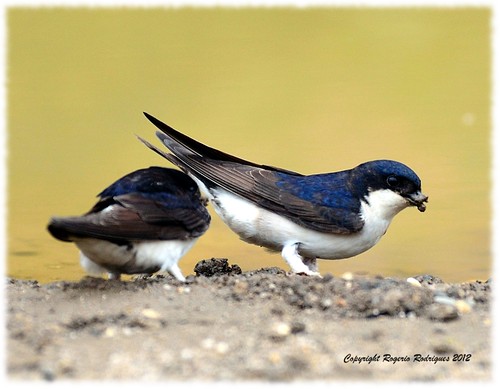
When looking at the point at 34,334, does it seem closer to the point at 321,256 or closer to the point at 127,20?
the point at 321,256

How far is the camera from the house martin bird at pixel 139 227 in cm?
624

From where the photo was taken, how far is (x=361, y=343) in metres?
5.46

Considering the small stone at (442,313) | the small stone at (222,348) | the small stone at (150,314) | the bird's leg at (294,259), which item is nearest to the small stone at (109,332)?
the small stone at (150,314)

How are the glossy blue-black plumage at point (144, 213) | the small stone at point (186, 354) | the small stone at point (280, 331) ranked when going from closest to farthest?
the small stone at point (186, 354) → the small stone at point (280, 331) → the glossy blue-black plumage at point (144, 213)

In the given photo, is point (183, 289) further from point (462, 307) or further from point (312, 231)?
point (462, 307)

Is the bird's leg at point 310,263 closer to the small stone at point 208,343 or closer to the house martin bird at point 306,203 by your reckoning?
the house martin bird at point 306,203

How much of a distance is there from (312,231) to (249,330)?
2051 mm

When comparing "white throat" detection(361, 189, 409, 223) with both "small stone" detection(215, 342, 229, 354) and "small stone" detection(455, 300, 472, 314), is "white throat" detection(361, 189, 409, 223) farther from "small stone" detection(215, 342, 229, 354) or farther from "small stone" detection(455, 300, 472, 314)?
"small stone" detection(215, 342, 229, 354)

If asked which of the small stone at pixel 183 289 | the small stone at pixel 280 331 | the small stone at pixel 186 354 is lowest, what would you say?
the small stone at pixel 186 354

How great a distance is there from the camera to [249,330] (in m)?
5.69

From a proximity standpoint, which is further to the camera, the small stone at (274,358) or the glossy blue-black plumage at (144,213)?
the glossy blue-black plumage at (144,213)

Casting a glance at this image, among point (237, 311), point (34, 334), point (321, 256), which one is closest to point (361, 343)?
point (237, 311)

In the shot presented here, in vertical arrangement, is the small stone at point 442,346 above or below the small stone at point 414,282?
below

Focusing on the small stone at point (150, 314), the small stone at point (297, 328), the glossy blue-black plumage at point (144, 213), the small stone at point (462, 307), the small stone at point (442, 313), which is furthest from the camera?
the small stone at point (462, 307)
